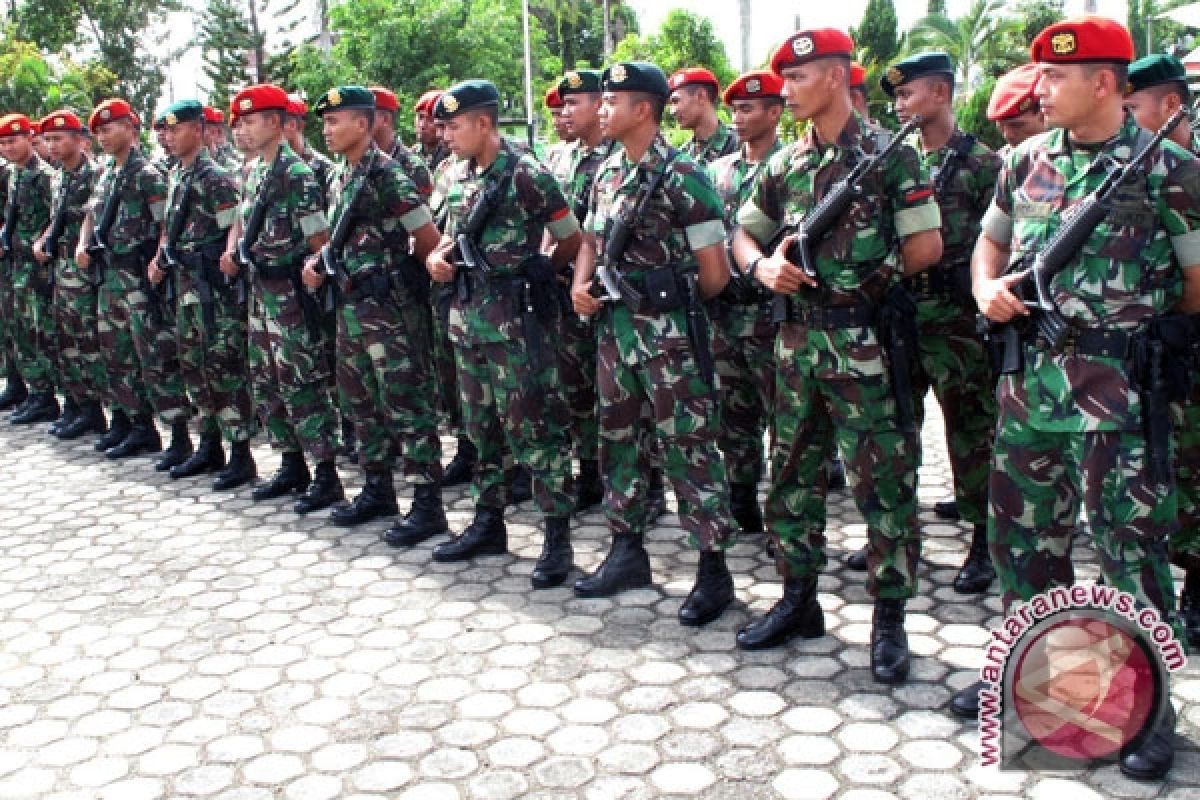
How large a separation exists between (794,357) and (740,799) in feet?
5.00

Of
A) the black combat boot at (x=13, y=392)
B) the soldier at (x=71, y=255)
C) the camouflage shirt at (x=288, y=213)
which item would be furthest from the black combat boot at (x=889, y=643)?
the black combat boot at (x=13, y=392)

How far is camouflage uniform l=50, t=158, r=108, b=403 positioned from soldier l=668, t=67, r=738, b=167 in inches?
170

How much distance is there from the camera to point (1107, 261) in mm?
3182

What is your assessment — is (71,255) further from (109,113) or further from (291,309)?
(291,309)

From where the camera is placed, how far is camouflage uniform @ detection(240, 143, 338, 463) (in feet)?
19.6

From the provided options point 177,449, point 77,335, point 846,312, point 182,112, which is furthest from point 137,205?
point 846,312

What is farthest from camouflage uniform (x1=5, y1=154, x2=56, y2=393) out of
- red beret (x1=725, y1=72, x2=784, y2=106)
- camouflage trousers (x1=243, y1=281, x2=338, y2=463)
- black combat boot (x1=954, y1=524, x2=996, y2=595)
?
black combat boot (x1=954, y1=524, x2=996, y2=595)

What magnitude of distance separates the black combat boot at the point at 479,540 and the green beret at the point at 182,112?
317 cm

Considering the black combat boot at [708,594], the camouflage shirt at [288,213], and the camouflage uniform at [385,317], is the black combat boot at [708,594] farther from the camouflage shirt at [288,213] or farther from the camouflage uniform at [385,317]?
the camouflage shirt at [288,213]

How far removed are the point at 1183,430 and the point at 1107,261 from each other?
118 centimetres

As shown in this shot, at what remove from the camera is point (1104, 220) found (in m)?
3.16

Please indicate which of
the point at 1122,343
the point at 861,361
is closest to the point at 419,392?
the point at 861,361

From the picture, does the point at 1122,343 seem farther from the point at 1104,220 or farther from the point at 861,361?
the point at 861,361

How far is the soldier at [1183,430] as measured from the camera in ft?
13.0
